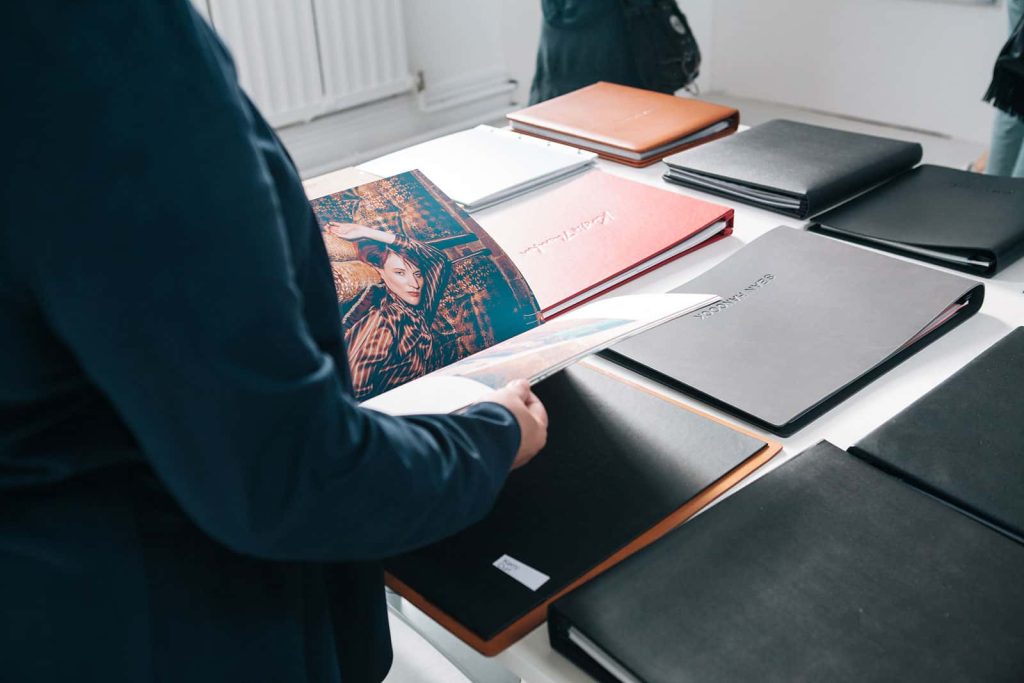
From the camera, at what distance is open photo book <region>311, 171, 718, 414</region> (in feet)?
2.56

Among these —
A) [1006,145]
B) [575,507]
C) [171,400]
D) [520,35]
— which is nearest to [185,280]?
[171,400]

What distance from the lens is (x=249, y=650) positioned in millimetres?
640

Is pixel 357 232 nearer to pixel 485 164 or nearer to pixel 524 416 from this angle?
pixel 524 416

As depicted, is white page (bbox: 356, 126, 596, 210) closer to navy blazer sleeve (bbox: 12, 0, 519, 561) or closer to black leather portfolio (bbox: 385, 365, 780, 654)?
black leather portfolio (bbox: 385, 365, 780, 654)

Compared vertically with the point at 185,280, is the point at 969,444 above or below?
below

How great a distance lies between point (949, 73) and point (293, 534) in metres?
3.40

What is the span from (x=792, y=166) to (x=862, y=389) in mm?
537

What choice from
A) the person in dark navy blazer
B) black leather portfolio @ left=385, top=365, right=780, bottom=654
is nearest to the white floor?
black leather portfolio @ left=385, top=365, right=780, bottom=654

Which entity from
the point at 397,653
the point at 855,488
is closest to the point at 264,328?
the point at 855,488

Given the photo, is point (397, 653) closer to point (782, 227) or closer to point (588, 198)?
point (588, 198)

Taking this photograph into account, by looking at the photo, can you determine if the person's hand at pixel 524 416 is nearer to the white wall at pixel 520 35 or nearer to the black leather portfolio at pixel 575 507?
the black leather portfolio at pixel 575 507

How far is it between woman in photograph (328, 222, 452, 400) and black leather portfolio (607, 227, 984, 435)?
0.68 ft

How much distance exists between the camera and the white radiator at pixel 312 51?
2.85 meters

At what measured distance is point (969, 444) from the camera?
0.79 m
